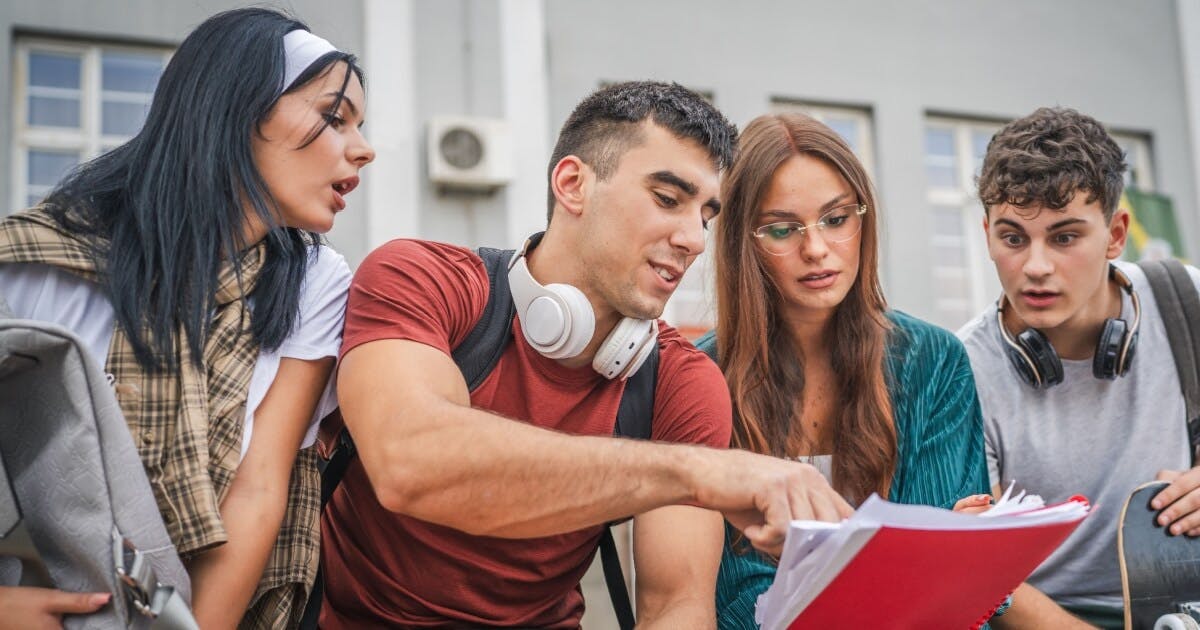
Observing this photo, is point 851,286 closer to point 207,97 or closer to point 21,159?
point 207,97

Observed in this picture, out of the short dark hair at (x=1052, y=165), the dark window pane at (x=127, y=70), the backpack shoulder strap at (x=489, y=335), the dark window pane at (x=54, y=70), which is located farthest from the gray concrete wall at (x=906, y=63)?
the backpack shoulder strap at (x=489, y=335)

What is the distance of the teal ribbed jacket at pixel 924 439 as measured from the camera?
100 inches

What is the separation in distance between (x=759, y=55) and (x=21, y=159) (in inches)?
186

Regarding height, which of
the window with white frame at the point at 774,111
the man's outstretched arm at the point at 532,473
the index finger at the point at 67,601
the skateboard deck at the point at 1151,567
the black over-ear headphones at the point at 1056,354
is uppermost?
the window with white frame at the point at 774,111

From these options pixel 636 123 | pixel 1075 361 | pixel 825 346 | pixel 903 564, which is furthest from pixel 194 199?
pixel 1075 361

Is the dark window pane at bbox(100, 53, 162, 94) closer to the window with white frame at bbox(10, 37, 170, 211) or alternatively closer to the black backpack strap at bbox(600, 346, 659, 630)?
the window with white frame at bbox(10, 37, 170, 211)

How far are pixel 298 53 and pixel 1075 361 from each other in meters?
2.17

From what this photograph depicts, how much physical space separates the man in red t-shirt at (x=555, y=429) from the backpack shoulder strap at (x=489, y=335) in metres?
0.02

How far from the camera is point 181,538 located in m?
1.63

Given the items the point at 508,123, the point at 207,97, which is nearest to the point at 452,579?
the point at 207,97

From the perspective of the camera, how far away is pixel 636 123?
7.43ft

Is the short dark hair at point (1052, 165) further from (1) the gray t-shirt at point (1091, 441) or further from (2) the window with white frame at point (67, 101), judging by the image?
(2) the window with white frame at point (67, 101)

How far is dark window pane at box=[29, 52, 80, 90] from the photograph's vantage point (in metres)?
6.40

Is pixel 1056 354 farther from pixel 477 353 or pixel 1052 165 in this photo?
pixel 477 353
